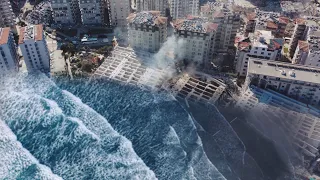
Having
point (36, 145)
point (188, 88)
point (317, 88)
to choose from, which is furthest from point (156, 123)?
point (317, 88)

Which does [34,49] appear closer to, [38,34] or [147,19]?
[38,34]

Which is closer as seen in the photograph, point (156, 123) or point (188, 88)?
point (156, 123)

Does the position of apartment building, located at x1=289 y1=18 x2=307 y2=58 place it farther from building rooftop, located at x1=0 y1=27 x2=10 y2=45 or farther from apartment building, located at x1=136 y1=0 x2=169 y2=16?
building rooftop, located at x1=0 y1=27 x2=10 y2=45

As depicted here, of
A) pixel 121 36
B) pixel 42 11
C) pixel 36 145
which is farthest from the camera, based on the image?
pixel 42 11

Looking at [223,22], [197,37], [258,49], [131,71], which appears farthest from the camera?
[223,22]

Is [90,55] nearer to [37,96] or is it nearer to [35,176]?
[37,96]

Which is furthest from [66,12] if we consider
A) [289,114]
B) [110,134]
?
[289,114]

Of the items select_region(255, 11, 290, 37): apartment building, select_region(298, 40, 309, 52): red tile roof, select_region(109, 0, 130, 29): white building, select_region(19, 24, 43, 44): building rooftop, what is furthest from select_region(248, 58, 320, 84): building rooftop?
select_region(19, 24, 43, 44): building rooftop
